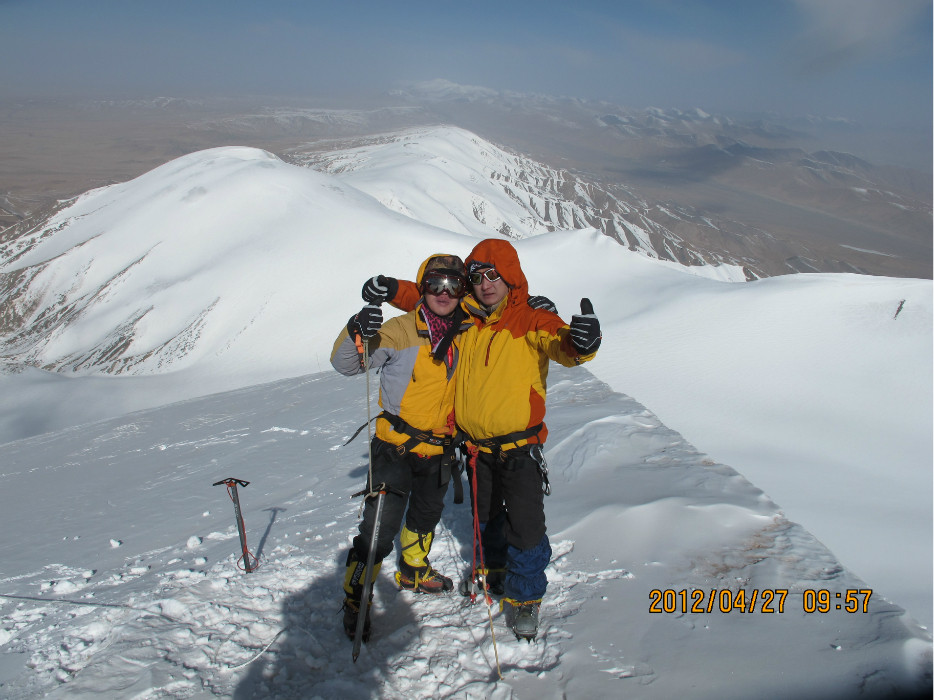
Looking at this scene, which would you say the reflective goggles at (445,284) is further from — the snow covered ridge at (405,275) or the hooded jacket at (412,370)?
the snow covered ridge at (405,275)

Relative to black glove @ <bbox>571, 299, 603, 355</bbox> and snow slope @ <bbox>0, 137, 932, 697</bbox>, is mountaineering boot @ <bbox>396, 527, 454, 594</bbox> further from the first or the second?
black glove @ <bbox>571, 299, 603, 355</bbox>

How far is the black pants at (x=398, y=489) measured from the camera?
3.03 meters

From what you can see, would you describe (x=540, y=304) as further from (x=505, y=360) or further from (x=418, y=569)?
(x=418, y=569)

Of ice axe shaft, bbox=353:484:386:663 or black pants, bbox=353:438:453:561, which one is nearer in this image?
ice axe shaft, bbox=353:484:386:663

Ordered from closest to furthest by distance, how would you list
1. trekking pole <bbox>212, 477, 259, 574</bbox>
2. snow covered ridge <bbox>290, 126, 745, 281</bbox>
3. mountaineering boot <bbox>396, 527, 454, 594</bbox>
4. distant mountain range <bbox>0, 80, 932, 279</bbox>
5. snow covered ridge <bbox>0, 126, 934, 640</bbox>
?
mountaineering boot <bbox>396, 527, 454, 594</bbox> < trekking pole <bbox>212, 477, 259, 574</bbox> < snow covered ridge <bbox>0, 126, 934, 640</bbox> < snow covered ridge <bbox>290, 126, 745, 281</bbox> < distant mountain range <bbox>0, 80, 932, 279</bbox>

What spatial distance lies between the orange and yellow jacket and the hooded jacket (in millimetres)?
97

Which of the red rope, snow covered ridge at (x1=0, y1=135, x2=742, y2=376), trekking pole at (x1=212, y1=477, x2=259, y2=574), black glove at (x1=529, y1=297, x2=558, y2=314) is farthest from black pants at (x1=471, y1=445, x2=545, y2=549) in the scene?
snow covered ridge at (x1=0, y1=135, x2=742, y2=376)

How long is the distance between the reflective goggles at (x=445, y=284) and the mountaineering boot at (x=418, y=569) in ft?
4.74

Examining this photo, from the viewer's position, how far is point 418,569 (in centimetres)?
329

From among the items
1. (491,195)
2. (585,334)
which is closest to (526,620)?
(585,334)

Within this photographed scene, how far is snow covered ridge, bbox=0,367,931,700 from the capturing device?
2.52 metres

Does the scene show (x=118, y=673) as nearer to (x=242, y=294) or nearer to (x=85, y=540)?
(x=85, y=540)

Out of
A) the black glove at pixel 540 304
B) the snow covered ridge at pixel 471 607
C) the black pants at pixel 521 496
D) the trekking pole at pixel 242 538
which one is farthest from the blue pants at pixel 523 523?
the trekking pole at pixel 242 538

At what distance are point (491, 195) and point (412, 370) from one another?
233 feet
